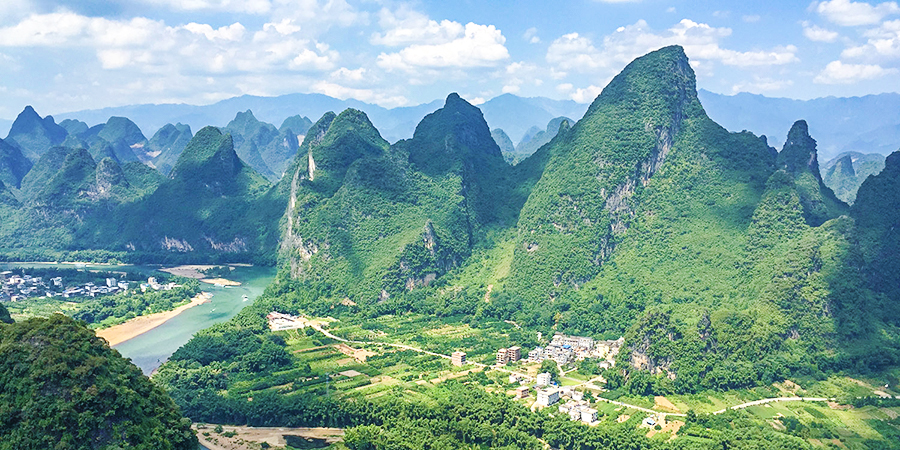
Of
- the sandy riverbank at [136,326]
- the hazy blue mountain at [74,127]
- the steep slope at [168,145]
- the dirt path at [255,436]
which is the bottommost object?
the dirt path at [255,436]

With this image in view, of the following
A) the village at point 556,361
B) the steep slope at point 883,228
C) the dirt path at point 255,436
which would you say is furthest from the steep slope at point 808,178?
the dirt path at point 255,436

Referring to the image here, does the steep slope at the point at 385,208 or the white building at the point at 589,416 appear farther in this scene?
the steep slope at the point at 385,208

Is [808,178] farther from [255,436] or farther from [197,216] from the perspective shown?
[197,216]

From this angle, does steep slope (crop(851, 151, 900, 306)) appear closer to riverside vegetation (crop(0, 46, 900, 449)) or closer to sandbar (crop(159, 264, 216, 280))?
riverside vegetation (crop(0, 46, 900, 449))

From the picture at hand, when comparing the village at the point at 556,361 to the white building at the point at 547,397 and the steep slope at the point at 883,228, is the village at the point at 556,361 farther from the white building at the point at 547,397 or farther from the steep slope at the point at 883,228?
the steep slope at the point at 883,228

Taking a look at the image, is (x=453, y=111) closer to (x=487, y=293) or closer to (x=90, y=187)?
(x=487, y=293)

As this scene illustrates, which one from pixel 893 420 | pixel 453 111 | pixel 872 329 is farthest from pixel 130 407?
pixel 453 111

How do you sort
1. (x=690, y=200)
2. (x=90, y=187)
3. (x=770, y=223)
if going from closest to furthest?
1. (x=770, y=223)
2. (x=690, y=200)
3. (x=90, y=187)
